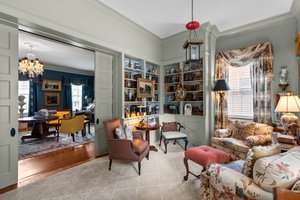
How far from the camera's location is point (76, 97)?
870cm

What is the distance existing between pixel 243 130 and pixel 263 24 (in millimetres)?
2675

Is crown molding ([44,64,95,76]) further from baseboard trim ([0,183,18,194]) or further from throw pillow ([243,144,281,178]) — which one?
throw pillow ([243,144,281,178])

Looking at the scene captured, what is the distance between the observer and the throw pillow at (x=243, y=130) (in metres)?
3.34

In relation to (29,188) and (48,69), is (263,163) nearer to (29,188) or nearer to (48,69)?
(29,188)

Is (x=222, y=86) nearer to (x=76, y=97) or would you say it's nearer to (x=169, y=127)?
(x=169, y=127)

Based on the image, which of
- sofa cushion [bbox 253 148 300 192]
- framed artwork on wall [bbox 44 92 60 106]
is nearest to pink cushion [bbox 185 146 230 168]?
sofa cushion [bbox 253 148 300 192]

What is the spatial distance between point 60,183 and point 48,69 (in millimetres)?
6707

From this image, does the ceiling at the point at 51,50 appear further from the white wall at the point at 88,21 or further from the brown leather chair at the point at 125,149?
the brown leather chair at the point at 125,149

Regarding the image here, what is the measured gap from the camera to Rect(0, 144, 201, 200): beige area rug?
6.86 feet

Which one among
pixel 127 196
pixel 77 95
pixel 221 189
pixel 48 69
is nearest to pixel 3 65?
pixel 127 196

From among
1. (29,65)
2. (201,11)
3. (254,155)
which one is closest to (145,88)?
(201,11)

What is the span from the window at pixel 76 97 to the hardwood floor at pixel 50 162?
5.02 m

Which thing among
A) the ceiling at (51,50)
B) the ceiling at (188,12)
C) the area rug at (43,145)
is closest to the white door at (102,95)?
the ceiling at (188,12)

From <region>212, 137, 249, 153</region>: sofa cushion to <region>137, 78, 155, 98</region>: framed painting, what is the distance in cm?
214
